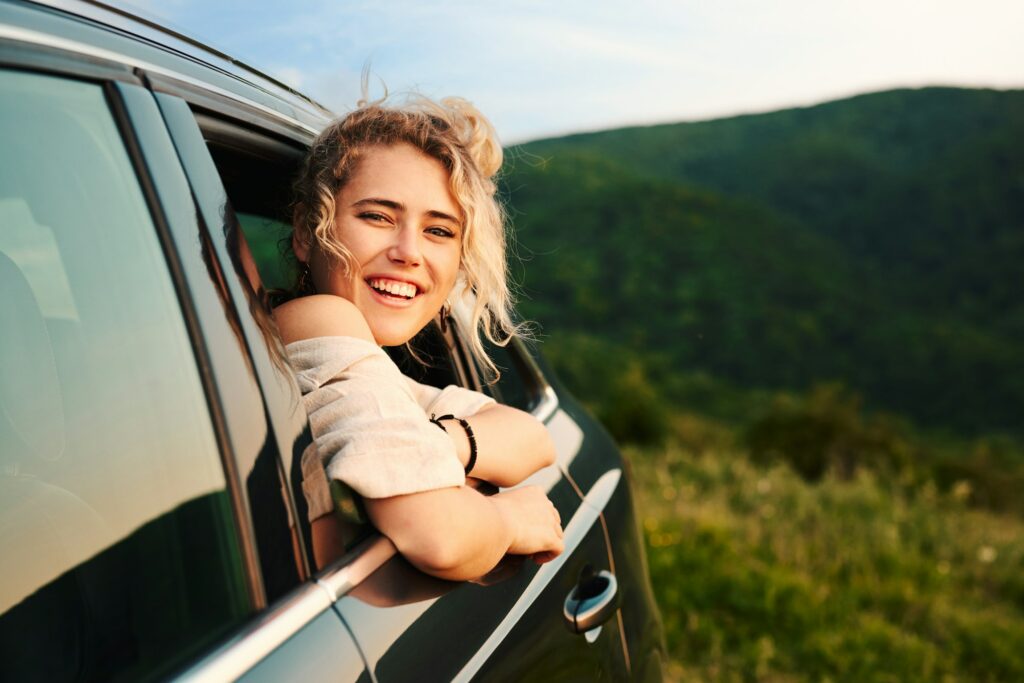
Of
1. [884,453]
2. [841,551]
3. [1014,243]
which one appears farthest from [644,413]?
[1014,243]

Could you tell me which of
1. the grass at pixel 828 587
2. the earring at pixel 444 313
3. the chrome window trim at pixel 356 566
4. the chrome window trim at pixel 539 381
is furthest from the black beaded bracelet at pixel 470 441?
the grass at pixel 828 587

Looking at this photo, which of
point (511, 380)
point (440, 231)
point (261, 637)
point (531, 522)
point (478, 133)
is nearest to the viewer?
point (261, 637)

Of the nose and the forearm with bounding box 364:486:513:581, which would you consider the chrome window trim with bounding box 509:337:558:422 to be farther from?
the forearm with bounding box 364:486:513:581

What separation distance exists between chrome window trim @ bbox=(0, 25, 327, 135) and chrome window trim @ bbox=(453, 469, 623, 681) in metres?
0.86

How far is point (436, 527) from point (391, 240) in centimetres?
58

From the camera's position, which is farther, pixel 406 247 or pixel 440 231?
pixel 440 231

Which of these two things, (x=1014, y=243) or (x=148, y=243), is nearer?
(x=148, y=243)

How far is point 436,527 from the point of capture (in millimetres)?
1259

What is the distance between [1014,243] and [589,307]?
26.2m

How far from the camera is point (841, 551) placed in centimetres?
582

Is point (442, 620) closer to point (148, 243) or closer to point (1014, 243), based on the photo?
point (148, 243)

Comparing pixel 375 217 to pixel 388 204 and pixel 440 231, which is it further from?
pixel 440 231

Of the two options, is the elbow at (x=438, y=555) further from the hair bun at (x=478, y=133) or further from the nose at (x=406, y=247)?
the hair bun at (x=478, y=133)

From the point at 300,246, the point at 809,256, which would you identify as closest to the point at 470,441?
the point at 300,246
